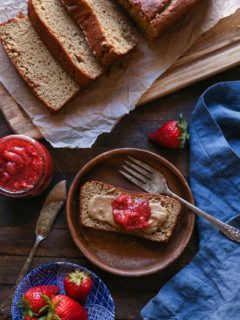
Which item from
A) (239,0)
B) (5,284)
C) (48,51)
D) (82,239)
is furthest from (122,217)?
(239,0)

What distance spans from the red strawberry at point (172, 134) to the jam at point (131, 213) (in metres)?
0.32

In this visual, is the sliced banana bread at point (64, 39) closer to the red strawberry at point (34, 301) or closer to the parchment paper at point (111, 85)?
the parchment paper at point (111, 85)

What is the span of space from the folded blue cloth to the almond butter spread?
21cm

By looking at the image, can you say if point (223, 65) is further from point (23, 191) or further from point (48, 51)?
point (23, 191)

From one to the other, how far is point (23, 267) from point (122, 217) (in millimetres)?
581

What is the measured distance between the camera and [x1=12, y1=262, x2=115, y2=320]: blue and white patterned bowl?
10.4 feet

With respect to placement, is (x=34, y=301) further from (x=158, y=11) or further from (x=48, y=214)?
(x=158, y=11)

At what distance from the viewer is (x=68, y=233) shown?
129 inches

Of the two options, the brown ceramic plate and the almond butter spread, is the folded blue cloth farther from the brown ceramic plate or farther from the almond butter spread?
the almond butter spread

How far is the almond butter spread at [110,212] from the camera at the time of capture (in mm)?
3197

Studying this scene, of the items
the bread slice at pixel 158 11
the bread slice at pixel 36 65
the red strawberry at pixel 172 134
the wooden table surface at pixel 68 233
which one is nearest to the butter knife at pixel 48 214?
→ the wooden table surface at pixel 68 233

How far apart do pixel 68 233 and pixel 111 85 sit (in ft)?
2.65

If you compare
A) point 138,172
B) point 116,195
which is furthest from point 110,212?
point 138,172

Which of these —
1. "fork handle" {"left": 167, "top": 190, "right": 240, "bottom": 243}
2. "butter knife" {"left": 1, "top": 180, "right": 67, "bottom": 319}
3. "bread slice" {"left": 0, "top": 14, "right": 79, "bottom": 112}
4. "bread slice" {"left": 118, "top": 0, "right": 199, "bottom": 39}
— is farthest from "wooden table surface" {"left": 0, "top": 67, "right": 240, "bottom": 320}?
"bread slice" {"left": 118, "top": 0, "right": 199, "bottom": 39}
